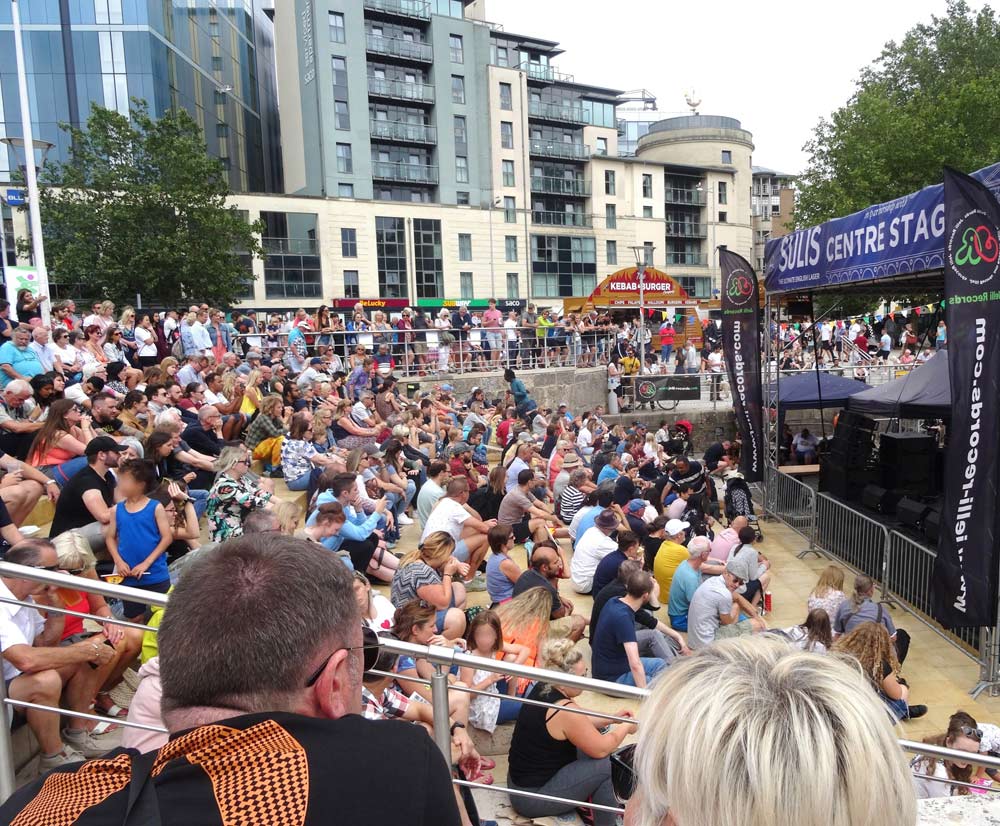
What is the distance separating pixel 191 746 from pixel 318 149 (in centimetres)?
4705

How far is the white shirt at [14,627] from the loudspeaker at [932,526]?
29.2 ft

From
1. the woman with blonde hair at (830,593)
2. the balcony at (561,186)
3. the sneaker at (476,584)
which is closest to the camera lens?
the woman with blonde hair at (830,593)

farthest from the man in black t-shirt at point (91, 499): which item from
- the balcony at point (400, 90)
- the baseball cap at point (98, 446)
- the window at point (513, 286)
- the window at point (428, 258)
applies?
the balcony at point (400, 90)

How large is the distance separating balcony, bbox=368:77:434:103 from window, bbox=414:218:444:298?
8.24m

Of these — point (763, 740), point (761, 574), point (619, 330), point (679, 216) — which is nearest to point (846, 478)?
point (761, 574)

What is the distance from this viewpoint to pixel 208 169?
30.7 metres

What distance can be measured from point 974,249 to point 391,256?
40364 mm

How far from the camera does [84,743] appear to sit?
387 cm

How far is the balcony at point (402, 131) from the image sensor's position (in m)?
46.1

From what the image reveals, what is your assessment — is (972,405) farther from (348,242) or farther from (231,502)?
(348,242)

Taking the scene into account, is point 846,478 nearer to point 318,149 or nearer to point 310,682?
point 310,682

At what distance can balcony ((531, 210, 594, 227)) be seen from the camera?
52.0 metres

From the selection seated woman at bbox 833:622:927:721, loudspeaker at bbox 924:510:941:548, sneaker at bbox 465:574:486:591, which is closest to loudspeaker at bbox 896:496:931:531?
loudspeaker at bbox 924:510:941:548

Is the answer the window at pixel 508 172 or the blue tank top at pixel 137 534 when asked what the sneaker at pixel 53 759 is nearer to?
the blue tank top at pixel 137 534
